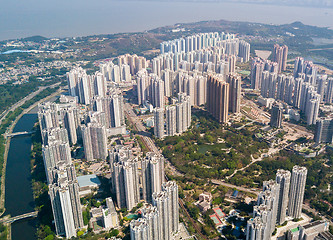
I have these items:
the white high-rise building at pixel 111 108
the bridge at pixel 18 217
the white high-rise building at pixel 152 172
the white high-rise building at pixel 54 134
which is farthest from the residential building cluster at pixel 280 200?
the white high-rise building at pixel 111 108

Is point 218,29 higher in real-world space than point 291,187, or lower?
higher

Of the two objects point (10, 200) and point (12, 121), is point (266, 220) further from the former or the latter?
point (12, 121)

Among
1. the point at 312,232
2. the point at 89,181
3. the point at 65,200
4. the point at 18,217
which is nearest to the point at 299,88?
the point at 312,232

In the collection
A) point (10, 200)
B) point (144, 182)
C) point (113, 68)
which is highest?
point (113, 68)

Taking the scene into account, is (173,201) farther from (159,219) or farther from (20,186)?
(20,186)

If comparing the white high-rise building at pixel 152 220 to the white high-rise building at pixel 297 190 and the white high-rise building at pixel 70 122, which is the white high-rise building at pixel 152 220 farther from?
the white high-rise building at pixel 70 122

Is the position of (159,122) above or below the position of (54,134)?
below

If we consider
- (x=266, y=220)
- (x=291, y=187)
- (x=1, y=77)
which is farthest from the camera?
(x=1, y=77)

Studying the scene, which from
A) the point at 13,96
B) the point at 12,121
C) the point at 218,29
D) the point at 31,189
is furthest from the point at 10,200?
the point at 218,29
